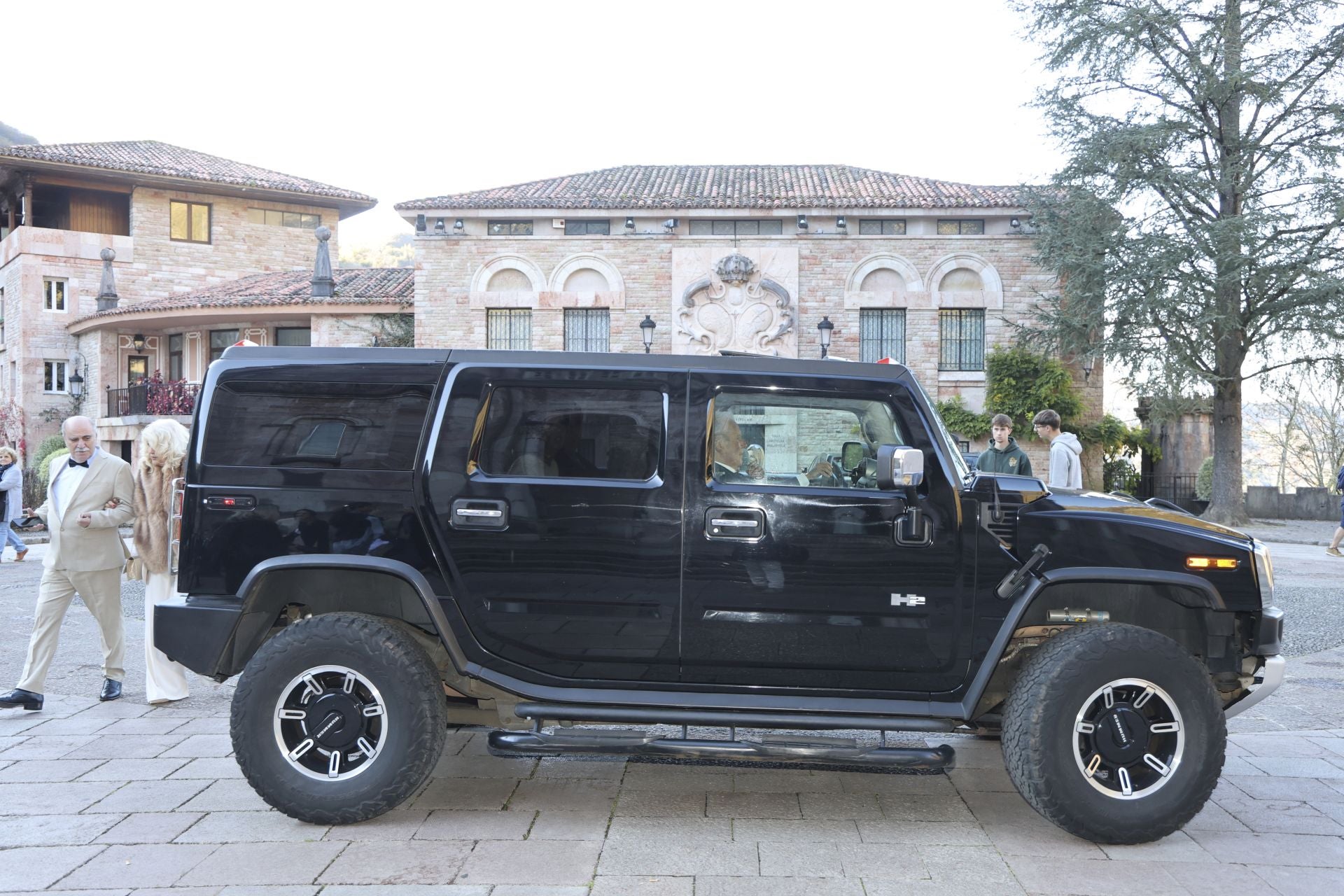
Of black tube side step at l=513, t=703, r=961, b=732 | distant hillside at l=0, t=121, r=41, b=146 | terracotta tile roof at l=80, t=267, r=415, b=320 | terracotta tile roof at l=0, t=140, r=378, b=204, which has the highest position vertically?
distant hillside at l=0, t=121, r=41, b=146

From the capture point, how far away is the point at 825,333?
85.7 ft

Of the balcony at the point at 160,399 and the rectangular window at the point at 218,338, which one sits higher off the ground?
the rectangular window at the point at 218,338

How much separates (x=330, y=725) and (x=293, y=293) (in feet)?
94.9

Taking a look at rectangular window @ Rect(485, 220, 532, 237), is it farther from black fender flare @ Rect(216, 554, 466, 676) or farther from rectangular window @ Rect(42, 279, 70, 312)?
black fender flare @ Rect(216, 554, 466, 676)

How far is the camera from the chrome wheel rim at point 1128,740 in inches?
168

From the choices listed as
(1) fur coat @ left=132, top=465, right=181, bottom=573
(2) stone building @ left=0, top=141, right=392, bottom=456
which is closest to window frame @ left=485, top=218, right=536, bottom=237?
(2) stone building @ left=0, top=141, right=392, bottom=456

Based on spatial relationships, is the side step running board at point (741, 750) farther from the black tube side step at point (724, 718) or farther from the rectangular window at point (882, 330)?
the rectangular window at point (882, 330)

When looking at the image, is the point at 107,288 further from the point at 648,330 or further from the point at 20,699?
the point at 20,699

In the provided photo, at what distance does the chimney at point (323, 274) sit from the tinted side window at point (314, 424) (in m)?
27.0

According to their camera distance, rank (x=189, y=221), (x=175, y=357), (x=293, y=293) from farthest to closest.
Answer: (x=189, y=221), (x=175, y=357), (x=293, y=293)

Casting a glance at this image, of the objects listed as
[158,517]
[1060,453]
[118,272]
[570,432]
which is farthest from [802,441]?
[118,272]

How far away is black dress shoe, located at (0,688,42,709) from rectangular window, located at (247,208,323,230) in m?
35.2

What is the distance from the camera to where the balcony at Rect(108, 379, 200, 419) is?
101 feet

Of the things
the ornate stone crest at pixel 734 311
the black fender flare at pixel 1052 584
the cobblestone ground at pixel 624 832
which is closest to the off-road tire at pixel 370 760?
the cobblestone ground at pixel 624 832
